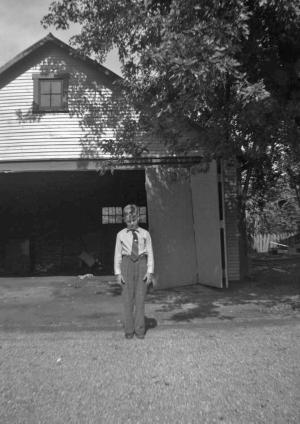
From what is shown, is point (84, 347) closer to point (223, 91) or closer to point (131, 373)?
point (131, 373)

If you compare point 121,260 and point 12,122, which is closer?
point 121,260

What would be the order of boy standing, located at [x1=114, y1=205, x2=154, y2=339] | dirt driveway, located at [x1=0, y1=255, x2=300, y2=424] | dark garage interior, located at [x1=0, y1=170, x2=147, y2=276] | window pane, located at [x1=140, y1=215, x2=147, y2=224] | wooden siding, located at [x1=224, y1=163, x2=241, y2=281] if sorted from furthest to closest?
dark garage interior, located at [x1=0, y1=170, x2=147, y2=276]
window pane, located at [x1=140, y1=215, x2=147, y2=224]
wooden siding, located at [x1=224, y1=163, x2=241, y2=281]
boy standing, located at [x1=114, y1=205, x2=154, y2=339]
dirt driveway, located at [x1=0, y1=255, x2=300, y2=424]

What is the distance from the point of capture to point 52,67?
1288 cm

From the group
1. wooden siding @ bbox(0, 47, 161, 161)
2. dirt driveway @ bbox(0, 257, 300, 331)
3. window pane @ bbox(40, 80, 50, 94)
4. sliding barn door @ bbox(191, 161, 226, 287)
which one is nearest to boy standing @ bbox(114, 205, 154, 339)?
dirt driveway @ bbox(0, 257, 300, 331)

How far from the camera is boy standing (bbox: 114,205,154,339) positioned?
22.6ft

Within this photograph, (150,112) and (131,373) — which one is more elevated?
(150,112)

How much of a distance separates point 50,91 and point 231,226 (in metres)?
6.07

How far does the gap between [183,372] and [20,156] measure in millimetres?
8671

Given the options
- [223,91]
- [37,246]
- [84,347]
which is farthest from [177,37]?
[37,246]

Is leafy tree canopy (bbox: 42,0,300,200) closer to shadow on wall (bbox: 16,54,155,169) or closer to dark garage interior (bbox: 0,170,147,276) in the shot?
shadow on wall (bbox: 16,54,155,169)

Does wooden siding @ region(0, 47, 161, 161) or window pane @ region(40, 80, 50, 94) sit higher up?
window pane @ region(40, 80, 50, 94)

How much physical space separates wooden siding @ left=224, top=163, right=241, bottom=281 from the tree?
359cm

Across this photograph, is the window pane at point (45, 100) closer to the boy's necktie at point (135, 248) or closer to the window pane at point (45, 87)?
the window pane at point (45, 87)

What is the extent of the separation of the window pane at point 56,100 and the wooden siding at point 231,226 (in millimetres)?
4790
